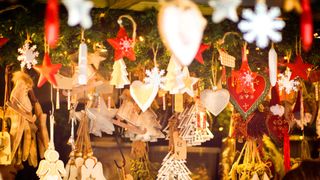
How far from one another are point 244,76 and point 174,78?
0.55m

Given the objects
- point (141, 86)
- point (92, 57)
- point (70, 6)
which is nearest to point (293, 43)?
point (141, 86)

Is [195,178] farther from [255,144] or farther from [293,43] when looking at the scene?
[293,43]

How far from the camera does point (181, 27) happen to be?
2119 mm

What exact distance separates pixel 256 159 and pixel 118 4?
168 cm

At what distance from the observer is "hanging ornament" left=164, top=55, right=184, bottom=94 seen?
343 centimetres

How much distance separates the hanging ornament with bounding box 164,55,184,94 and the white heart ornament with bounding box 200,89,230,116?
39cm

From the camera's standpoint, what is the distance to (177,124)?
4270 mm

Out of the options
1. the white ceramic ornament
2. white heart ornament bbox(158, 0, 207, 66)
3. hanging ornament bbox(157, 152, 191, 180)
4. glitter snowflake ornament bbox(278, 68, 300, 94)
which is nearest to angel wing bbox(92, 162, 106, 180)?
hanging ornament bbox(157, 152, 191, 180)

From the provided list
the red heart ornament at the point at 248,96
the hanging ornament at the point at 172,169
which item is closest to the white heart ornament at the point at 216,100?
the red heart ornament at the point at 248,96

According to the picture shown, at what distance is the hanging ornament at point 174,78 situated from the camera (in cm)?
343

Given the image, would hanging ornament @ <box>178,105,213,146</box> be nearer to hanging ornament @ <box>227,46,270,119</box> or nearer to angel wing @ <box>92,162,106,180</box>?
hanging ornament @ <box>227,46,270,119</box>

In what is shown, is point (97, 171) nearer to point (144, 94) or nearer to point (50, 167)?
point (50, 167)

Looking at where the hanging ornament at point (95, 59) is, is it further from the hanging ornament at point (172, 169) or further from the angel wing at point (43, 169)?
the hanging ornament at point (172, 169)

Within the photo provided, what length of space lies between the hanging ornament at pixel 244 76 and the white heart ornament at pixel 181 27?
1.61m
